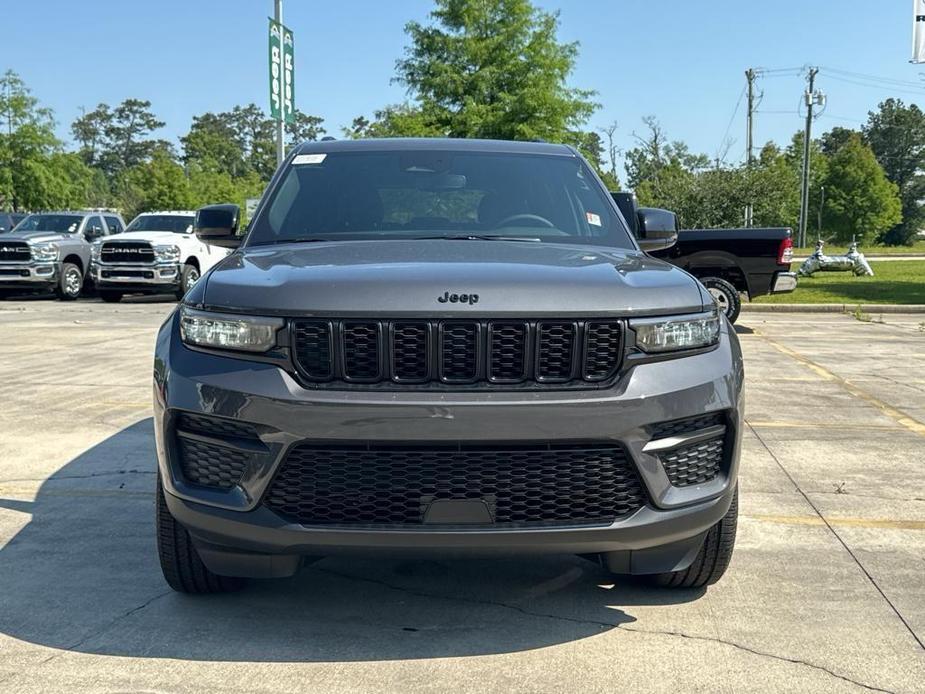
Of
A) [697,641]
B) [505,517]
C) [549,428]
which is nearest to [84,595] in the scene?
[505,517]

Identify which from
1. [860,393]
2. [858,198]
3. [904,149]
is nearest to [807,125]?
[858,198]

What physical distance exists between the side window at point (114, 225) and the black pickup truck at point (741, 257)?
13.8 meters

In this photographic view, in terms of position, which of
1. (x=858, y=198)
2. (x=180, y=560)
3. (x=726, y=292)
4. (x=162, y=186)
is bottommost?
(x=180, y=560)

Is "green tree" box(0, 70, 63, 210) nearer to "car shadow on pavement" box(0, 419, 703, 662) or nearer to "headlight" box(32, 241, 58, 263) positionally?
"headlight" box(32, 241, 58, 263)

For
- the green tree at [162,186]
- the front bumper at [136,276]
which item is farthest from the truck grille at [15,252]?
the green tree at [162,186]

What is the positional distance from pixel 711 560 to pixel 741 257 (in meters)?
11.1

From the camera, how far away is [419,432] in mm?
2979

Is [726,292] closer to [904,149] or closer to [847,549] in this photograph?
[847,549]

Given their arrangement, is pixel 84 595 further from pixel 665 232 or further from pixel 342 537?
pixel 665 232

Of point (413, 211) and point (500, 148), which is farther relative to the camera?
point (500, 148)

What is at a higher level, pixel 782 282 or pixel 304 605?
pixel 782 282

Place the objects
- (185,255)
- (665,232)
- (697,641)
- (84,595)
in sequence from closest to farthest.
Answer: (697,641) → (84,595) → (665,232) → (185,255)

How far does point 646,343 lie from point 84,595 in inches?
91.1

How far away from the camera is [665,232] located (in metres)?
4.78
